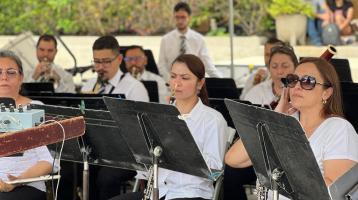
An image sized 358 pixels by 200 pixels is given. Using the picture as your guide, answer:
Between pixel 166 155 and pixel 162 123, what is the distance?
23 centimetres

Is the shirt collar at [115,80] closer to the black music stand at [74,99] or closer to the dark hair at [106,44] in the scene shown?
the dark hair at [106,44]

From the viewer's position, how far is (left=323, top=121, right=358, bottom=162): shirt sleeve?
178 inches

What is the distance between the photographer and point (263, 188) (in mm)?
4770

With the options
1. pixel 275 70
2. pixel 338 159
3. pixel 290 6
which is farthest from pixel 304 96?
pixel 290 6

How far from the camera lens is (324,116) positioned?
4.73 m

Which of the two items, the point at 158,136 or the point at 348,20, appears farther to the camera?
the point at 348,20

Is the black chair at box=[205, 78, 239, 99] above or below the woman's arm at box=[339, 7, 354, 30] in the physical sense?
below

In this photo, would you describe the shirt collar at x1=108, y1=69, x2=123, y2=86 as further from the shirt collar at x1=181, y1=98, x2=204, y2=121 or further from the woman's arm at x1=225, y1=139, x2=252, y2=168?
the woman's arm at x1=225, y1=139, x2=252, y2=168

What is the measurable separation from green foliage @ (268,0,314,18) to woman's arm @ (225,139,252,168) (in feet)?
31.6

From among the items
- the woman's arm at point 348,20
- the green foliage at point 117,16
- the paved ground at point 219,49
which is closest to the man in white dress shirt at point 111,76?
the paved ground at point 219,49

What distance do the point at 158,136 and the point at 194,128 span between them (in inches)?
17.5

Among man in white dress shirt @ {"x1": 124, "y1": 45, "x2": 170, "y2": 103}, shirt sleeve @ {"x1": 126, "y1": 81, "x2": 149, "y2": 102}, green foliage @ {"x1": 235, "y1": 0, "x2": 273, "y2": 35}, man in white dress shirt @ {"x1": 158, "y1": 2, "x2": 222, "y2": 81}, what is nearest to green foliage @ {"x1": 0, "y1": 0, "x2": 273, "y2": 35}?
green foliage @ {"x1": 235, "y1": 0, "x2": 273, "y2": 35}

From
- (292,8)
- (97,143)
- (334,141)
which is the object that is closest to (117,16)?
(292,8)

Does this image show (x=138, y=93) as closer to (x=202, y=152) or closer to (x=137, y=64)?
(x=137, y=64)
